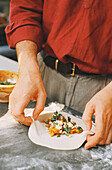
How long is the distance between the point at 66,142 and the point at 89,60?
1.34ft

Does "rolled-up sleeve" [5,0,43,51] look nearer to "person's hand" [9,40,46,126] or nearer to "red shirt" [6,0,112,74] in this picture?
"red shirt" [6,0,112,74]

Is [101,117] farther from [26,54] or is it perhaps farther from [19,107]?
[26,54]

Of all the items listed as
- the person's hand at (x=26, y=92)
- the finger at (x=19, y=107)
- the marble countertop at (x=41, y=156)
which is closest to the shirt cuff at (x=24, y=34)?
the person's hand at (x=26, y=92)

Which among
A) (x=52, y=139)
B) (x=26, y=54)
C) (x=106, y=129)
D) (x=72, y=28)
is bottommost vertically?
(x=52, y=139)

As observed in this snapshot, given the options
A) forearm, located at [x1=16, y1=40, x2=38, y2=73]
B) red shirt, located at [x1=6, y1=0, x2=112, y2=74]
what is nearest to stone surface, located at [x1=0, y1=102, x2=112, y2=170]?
forearm, located at [x1=16, y1=40, x2=38, y2=73]

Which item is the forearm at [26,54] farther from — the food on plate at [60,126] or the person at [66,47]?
the food on plate at [60,126]

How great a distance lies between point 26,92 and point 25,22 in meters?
0.39

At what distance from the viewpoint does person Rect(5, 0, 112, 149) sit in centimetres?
91

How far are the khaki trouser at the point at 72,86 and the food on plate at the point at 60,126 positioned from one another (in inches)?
8.7

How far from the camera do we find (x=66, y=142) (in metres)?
0.89

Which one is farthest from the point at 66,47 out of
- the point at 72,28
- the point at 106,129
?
the point at 106,129

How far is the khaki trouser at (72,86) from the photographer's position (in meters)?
1.16

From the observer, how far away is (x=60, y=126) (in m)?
0.95

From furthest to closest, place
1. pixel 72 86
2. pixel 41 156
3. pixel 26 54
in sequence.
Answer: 1. pixel 72 86
2. pixel 26 54
3. pixel 41 156
